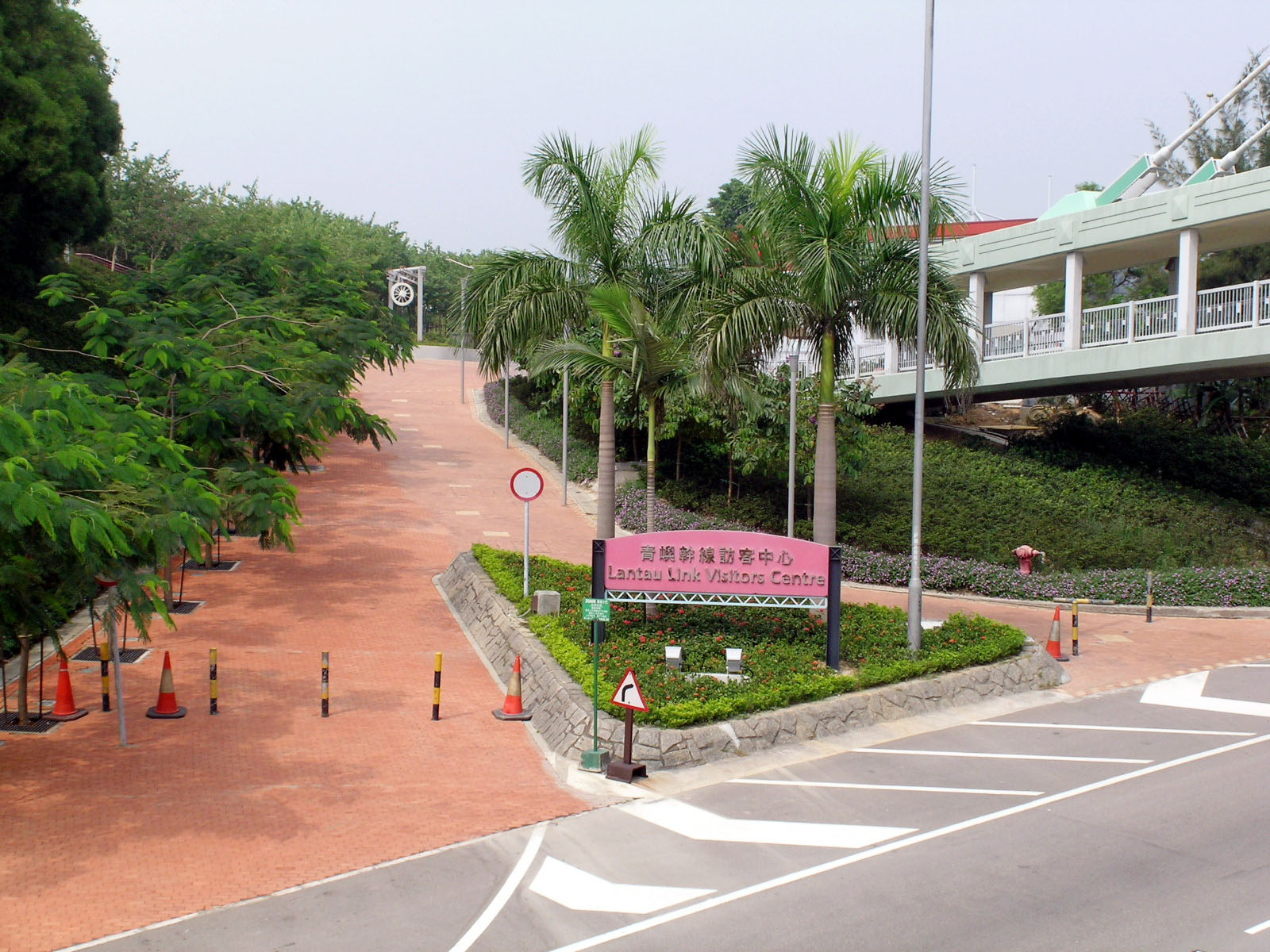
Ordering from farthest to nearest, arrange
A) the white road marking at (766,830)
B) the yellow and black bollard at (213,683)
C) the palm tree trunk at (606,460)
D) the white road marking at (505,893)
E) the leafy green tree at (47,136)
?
the leafy green tree at (47,136)
the palm tree trunk at (606,460)
the yellow and black bollard at (213,683)
the white road marking at (766,830)
the white road marking at (505,893)

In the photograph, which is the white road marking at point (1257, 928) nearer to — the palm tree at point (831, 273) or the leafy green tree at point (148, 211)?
the palm tree at point (831, 273)

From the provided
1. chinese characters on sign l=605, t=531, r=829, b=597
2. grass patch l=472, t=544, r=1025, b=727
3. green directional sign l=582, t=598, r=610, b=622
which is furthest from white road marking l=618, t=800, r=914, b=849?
chinese characters on sign l=605, t=531, r=829, b=597

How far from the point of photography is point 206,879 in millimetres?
10000

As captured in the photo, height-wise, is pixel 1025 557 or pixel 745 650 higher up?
pixel 1025 557

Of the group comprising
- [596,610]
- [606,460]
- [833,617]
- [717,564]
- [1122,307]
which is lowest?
[833,617]

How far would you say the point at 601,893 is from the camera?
9.71 m

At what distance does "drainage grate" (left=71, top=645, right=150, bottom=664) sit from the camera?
17.0 m

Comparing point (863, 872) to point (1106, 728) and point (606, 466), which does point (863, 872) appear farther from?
point (606, 466)

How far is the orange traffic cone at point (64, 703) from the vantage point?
1446cm

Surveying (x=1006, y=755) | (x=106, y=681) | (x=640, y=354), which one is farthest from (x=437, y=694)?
(x=1006, y=755)

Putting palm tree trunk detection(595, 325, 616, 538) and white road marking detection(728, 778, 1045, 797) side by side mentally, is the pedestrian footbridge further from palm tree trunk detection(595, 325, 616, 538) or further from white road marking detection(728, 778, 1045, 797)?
white road marking detection(728, 778, 1045, 797)

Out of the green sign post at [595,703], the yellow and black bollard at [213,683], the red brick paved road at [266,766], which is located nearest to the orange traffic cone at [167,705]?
the red brick paved road at [266,766]

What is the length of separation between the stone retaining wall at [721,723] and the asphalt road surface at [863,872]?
78 centimetres

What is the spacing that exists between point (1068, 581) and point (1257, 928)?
15412 millimetres
